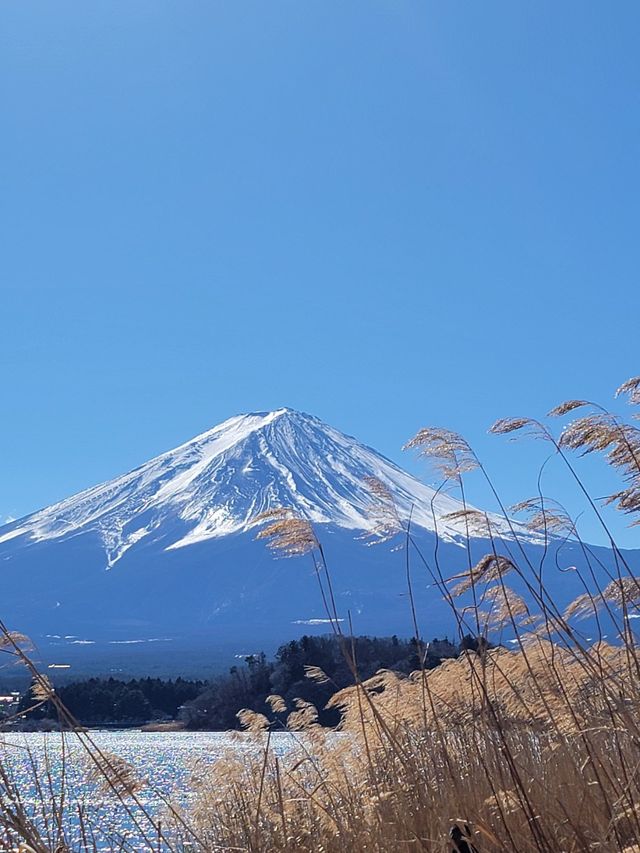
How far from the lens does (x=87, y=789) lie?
3.78 meters

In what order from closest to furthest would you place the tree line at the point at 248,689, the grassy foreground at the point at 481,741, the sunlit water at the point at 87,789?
the grassy foreground at the point at 481,741
the sunlit water at the point at 87,789
the tree line at the point at 248,689

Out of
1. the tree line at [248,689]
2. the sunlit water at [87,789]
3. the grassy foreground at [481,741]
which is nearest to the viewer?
the grassy foreground at [481,741]

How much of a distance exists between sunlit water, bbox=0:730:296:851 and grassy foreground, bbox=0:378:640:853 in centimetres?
9

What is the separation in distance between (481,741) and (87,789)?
148cm

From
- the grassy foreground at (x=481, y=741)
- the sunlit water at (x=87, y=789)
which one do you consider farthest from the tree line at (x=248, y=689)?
the grassy foreground at (x=481, y=741)

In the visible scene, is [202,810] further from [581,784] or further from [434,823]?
[581,784]

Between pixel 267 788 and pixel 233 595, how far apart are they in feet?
651

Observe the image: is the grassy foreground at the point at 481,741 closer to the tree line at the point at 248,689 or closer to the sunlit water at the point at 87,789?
the sunlit water at the point at 87,789

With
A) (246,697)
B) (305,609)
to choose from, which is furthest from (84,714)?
(305,609)

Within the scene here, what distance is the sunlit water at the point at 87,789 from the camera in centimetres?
299

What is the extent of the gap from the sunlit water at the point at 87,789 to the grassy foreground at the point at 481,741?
93 millimetres

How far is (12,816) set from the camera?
218 centimetres

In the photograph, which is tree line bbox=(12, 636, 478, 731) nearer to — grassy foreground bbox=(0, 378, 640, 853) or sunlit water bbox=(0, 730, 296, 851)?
sunlit water bbox=(0, 730, 296, 851)

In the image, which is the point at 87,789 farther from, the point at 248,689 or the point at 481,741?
the point at 248,689
